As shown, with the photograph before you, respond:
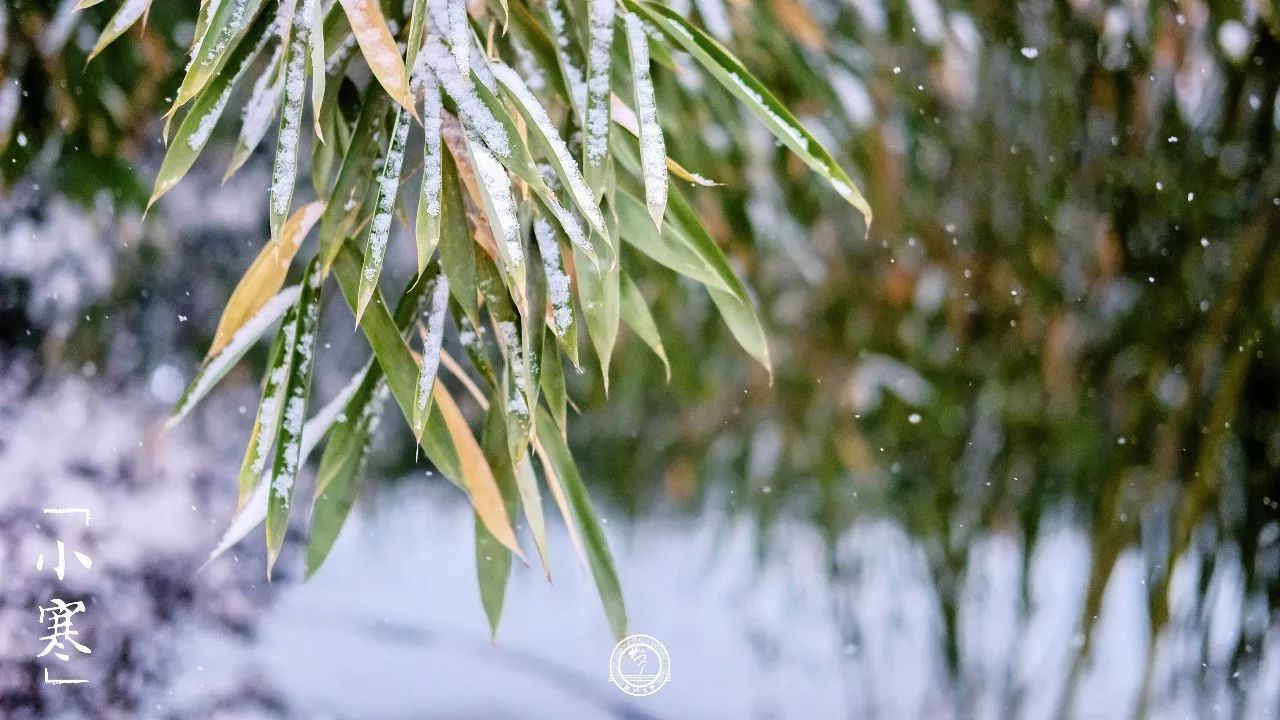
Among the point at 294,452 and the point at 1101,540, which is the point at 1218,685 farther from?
the point at 294,452

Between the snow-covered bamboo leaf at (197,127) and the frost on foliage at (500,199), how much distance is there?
0.14m

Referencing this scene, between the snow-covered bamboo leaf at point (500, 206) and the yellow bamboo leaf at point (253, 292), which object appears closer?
the snow-covered bamboo leaf at point (500, 206)

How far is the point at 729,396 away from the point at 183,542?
0.70 m

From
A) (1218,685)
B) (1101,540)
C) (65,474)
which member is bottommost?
(65,474)

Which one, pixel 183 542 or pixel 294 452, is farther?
pixel 183 542

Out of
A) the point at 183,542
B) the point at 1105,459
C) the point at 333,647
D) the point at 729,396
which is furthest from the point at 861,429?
the point at 183,542

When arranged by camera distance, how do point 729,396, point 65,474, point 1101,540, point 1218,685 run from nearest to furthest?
1. point 65,474
2. point 1218,685
3. point 1101,540
4. point 729,396

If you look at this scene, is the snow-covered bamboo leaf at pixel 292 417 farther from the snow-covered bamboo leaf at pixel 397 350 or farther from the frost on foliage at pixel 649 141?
the frost on foliage at pixel 649 141

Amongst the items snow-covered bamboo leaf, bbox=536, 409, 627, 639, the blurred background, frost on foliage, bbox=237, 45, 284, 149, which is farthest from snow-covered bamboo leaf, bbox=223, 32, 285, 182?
the blurred background

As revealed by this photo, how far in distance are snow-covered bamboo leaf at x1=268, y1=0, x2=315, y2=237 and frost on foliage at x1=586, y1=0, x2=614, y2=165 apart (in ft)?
0.43

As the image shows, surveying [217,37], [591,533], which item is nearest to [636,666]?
[591,533]

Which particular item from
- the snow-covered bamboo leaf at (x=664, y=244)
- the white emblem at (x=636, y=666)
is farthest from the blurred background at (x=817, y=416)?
the snow-covered bamboo leaf at (x=664, y=244)

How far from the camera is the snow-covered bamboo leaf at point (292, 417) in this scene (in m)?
0.48

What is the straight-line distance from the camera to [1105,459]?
1.14 m
